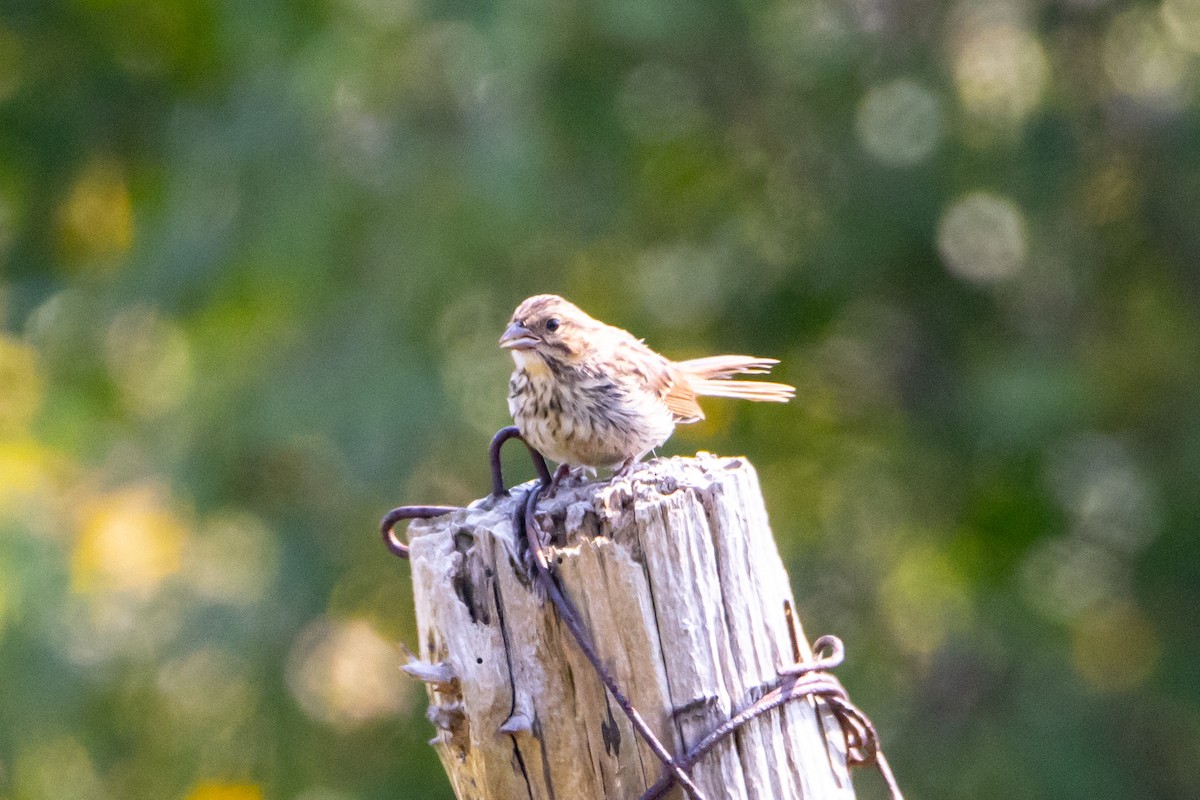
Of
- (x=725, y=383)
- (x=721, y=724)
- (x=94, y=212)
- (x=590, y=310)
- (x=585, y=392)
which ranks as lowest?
(x=721, y=724)

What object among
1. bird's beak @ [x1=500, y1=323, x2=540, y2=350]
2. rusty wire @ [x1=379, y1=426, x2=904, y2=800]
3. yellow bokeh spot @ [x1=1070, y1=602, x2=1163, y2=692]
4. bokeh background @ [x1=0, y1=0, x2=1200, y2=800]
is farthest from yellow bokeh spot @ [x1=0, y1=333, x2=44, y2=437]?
yellow bokeh spot @ [x1=1070, y1=602, x2=1163, y2=692]

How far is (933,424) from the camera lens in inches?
302

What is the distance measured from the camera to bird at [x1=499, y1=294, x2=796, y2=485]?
3828 mm

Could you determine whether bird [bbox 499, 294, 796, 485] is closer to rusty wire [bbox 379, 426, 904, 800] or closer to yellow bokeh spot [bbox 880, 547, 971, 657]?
rusty wire [bbox 379, 426, 904, 800]

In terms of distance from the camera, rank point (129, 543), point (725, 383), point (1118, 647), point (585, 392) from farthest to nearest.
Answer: point (1118, 647)
point (129, 543)
point (725, 383)
point (585, 392)

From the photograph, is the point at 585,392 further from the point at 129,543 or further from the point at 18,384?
the point at 18,384

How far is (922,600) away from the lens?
301 inches

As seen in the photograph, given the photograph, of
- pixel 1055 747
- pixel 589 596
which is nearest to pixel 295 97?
pixel 589 596

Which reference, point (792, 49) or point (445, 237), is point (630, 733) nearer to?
point (445, 237)

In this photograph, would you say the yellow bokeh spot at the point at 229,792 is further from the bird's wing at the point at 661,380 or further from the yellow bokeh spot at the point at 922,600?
the yellow bokeh spot at the point at 922,600

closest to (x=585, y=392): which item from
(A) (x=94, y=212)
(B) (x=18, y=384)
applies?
(B) (x=18, y=384)

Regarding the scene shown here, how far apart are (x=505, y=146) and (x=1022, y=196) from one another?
A: 2.82m

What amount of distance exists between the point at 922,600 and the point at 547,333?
4237 millimetres

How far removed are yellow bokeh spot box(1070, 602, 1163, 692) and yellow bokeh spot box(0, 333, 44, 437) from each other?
5.20 meters
